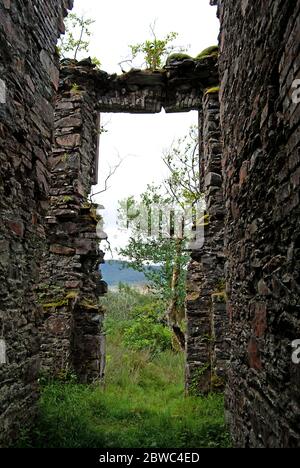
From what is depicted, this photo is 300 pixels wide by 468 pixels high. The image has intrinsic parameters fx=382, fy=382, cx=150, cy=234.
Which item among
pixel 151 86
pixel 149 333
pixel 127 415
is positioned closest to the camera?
pixel 127 415

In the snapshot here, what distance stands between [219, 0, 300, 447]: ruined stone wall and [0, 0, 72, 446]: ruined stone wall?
2051mm

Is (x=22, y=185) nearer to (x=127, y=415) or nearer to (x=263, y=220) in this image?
(x=263, y=220)

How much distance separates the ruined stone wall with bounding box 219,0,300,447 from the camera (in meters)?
2.09

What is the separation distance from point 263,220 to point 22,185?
7.96 ft

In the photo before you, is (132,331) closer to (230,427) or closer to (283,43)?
(230,427)

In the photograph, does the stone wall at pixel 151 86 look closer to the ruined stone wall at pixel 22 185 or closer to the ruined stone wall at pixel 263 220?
the ruined stone wall at pixel 22 185

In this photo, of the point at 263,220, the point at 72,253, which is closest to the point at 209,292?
the point at 72,253

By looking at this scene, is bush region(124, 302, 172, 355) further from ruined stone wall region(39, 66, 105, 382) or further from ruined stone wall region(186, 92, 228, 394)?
ruined stone wall region(39, 66, 105, 382)

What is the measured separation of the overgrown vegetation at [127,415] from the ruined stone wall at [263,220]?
1.16 metres

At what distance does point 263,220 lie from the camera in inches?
104

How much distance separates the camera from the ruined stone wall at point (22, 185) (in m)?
3.39

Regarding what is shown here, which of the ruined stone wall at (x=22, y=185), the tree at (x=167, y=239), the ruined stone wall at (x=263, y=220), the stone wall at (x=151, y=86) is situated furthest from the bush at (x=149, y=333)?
the ruined stone wall at (x=263, y=220)
